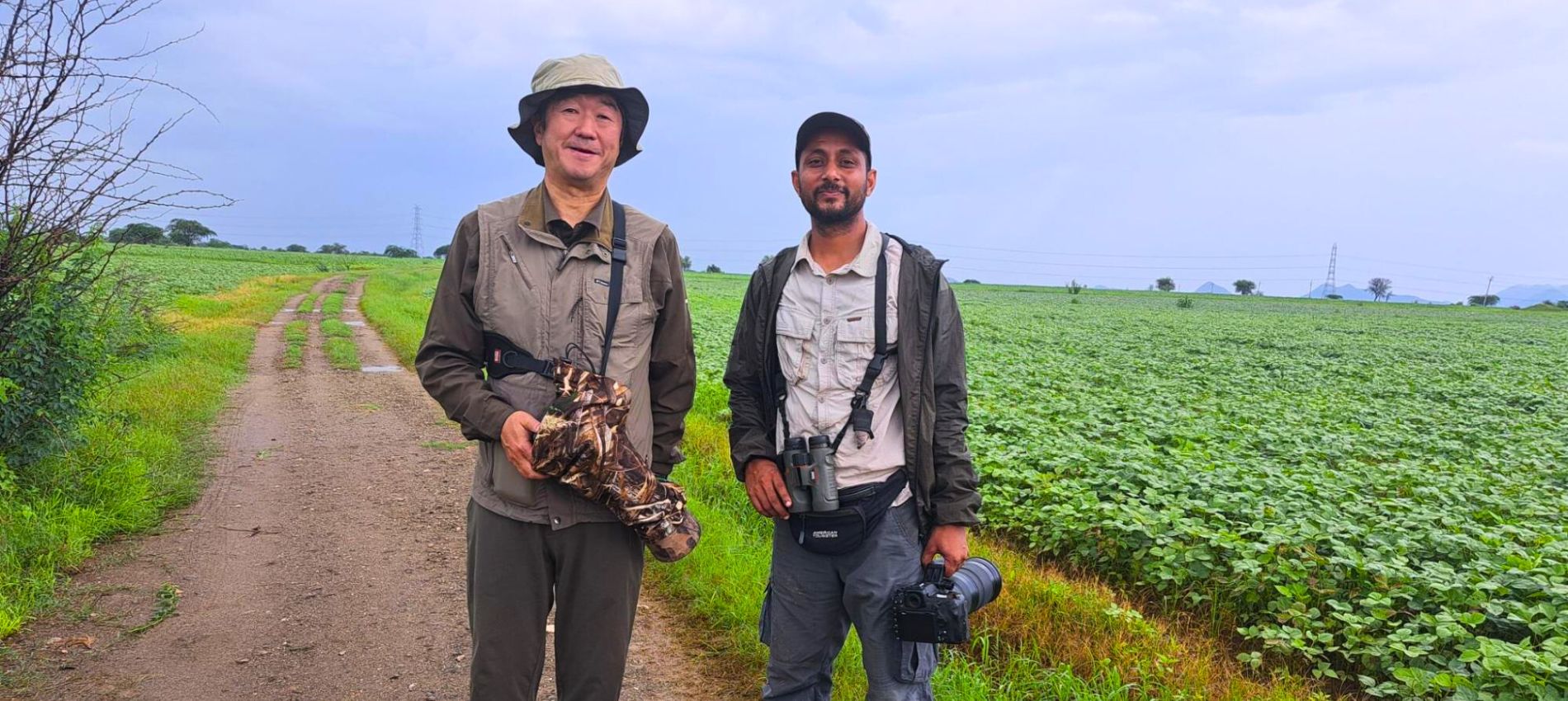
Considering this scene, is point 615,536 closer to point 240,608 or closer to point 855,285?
point 855,285

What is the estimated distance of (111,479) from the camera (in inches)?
234

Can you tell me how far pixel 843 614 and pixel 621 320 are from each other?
3.86 ft

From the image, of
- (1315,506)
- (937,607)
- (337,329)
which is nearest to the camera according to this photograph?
(937,607)

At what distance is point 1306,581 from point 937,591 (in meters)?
3.52

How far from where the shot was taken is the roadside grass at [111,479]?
467 centimetres

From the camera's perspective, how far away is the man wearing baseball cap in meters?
2.68

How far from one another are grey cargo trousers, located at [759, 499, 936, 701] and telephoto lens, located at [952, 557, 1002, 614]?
0.14m

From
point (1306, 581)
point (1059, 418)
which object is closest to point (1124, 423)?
point (1059, 418)

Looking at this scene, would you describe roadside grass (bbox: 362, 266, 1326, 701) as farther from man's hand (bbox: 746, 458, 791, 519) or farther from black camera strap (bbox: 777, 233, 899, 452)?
black camera strap (bbox: 777, 233, 899, 452)

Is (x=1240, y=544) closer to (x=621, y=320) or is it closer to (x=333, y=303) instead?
(x=621, y=320)

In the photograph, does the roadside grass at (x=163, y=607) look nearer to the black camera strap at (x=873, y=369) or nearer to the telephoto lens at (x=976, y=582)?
the black camera strap at (x=873, y=369)

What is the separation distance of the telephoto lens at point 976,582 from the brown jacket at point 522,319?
41.2 inches

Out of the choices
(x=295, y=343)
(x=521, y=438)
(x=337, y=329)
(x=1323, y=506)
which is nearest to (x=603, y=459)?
(x=521, y=438)

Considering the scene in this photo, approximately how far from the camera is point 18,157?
499cm
